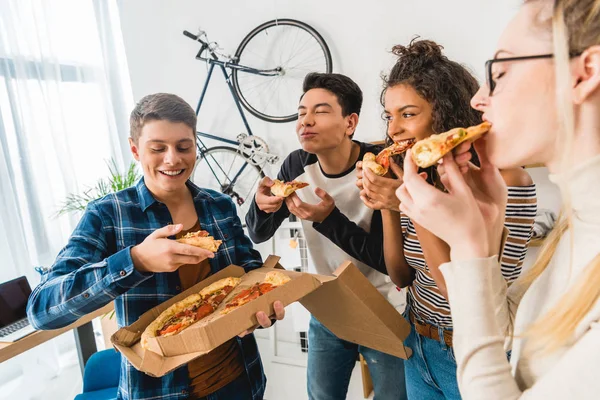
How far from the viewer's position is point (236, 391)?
1357mm

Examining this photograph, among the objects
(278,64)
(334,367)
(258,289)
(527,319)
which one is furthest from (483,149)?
(278,64)

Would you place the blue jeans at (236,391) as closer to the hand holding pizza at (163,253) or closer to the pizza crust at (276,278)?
the pizza crust at (276,278)

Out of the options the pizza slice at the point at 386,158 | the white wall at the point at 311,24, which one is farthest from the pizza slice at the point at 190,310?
the white wall at the point at 311,24

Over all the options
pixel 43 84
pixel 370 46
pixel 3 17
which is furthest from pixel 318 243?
pixel 3 17

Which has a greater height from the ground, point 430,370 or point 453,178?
point 453,178

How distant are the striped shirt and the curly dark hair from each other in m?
0.28

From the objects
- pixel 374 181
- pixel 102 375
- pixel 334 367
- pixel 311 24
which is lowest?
pixel 102 375

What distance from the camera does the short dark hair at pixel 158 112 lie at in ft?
4.44

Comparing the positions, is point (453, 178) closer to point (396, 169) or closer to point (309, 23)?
point (396, 169)

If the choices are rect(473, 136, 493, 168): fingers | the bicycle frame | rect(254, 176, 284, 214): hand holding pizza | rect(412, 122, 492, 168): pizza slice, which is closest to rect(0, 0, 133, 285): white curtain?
the bicycle frame

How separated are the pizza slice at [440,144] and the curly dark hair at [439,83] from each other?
0.45 metres

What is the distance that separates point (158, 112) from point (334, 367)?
127cm

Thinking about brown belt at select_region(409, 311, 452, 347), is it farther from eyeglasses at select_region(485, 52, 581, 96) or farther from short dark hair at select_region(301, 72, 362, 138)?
short dark hair at select_region(301, 72, 362, 138)

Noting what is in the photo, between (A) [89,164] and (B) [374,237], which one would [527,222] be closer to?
(B) [374,237]
